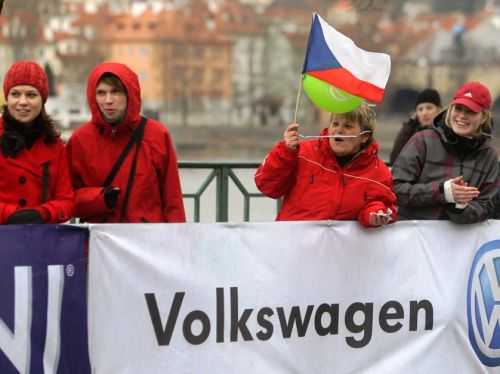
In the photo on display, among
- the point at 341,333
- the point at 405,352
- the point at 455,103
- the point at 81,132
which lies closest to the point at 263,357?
the point at 341,333

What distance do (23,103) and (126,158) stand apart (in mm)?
592

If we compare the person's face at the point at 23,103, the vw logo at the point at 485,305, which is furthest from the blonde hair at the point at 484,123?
the person's face at the point at 23,103

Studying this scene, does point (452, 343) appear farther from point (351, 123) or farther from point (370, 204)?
point (351, 123)

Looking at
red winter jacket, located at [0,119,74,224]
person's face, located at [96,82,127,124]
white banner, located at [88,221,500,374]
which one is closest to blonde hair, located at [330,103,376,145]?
white banner, located at [88,221,500,374]

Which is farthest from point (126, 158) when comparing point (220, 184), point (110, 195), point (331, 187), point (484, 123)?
point (220, 184)

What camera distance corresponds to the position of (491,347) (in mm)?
5023

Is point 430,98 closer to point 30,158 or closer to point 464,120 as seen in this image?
point 464,120

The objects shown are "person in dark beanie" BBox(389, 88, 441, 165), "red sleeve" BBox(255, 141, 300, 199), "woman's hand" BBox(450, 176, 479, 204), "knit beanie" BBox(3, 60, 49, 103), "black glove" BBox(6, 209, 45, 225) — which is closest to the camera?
Answer: "black glove" BBox(6, 209, 45, 225)

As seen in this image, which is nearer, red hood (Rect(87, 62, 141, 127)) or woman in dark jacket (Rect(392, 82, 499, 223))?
red hood (Rect(87, 62, 141, 127))

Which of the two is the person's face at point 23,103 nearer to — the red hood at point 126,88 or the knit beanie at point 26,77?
the knit beanie at point 26,77

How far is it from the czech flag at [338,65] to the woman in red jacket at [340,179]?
0.19m

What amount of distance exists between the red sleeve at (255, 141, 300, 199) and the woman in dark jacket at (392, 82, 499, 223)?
75 cm

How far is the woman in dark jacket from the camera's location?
5125 millimetres

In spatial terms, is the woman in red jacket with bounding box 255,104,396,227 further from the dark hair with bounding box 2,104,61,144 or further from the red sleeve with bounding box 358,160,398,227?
the dark hair with bounding box 2,104,61,144
